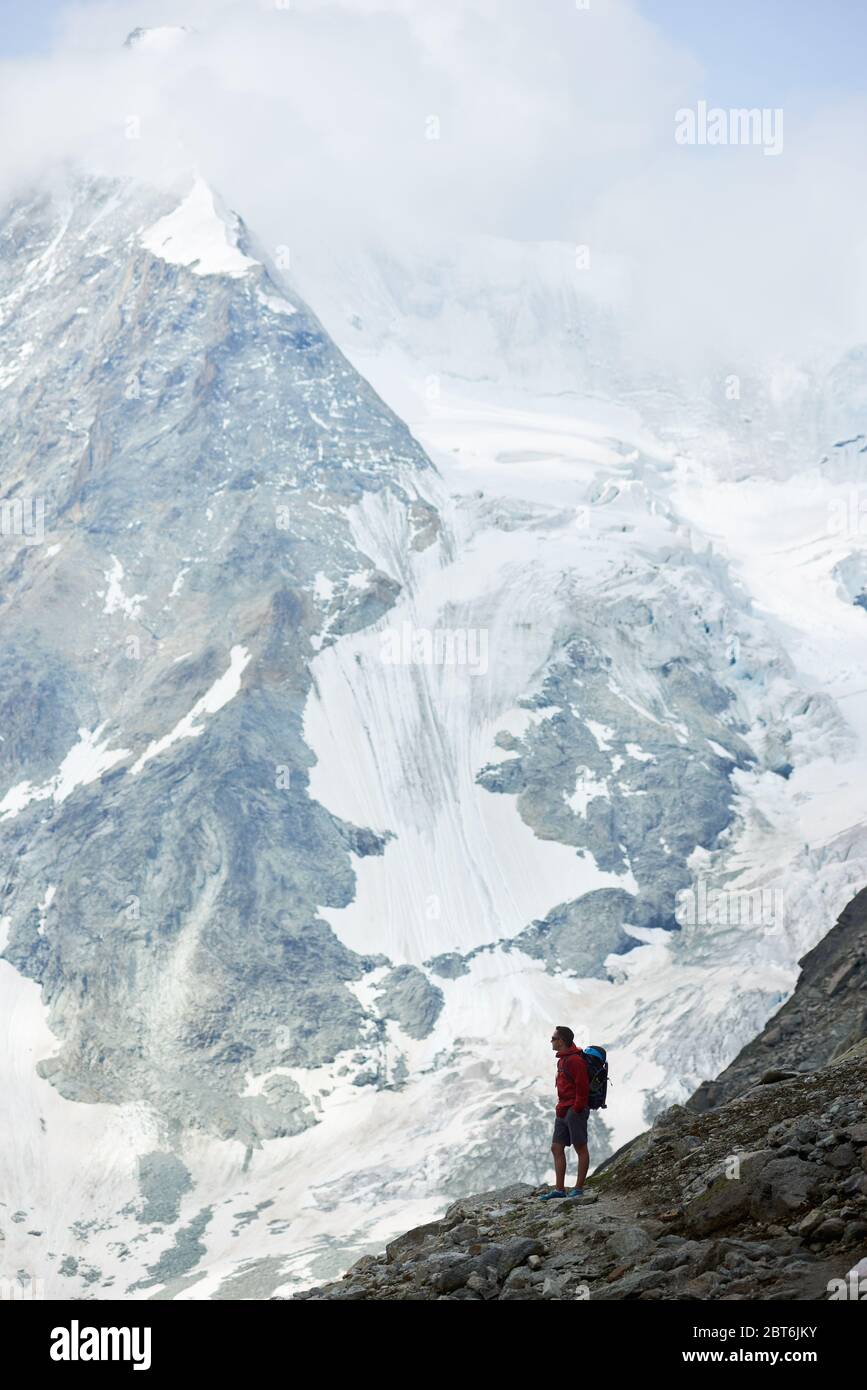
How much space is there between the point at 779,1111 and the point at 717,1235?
5.51 metres

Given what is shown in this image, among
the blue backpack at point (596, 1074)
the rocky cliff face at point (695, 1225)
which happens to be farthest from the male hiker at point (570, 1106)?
the rocky cliff face at point (695, 1225)

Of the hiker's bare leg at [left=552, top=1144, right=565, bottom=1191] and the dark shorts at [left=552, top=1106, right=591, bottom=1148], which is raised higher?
the dark shorts at [left=552, top=1106, right=591, bottom=1148]

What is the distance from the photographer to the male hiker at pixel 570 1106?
28922 millimetres

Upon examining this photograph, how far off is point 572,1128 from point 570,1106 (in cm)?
38

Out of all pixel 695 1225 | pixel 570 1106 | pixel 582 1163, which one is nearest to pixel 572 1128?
pixel 570 1106

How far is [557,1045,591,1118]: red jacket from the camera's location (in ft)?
94.8

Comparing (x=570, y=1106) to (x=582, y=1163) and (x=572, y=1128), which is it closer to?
(x=572, y=1128)

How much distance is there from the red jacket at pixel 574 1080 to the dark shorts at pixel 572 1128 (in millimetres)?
148

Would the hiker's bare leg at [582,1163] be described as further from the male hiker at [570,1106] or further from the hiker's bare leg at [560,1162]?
the hiker's bare leg at [560,1162]

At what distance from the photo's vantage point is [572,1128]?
96.7 feet

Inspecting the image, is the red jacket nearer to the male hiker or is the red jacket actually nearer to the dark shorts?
the male hiker

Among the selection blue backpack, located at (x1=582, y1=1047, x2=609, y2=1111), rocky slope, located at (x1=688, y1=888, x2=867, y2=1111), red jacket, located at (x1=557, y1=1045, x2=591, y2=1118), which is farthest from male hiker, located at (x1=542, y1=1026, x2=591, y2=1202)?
rocky slope, located at (x1=688, y1=888, x2=867, y2=1111)
